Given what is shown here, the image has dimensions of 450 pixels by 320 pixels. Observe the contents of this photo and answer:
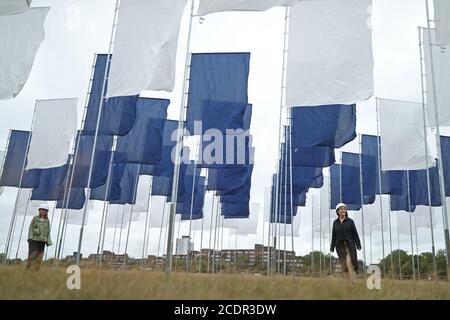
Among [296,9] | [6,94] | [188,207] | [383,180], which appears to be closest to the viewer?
[6,94]

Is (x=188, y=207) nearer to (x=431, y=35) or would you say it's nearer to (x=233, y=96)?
(x=233, y=96)

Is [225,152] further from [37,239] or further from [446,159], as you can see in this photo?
[446,159]

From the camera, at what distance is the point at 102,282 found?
6.77 m

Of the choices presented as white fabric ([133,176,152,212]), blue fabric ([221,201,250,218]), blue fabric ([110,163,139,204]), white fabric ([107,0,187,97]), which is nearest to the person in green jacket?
white fabric ([107,0,187,97])

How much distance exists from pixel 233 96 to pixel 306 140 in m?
2.66

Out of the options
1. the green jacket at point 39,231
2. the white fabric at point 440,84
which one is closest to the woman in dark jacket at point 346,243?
the white fabric at point 440,84

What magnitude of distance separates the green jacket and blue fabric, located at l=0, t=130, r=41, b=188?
9731mm

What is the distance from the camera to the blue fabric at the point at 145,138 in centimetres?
1580

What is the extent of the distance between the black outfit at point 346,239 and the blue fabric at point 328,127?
157 inches

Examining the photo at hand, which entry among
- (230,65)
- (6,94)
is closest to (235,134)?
(230,65)

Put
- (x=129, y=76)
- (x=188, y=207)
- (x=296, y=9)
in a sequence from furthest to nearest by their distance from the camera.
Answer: (x=188, y=207) < (x=296, y=9) < (x=129, y=76)

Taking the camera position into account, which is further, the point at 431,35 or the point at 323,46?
the point at 431,35

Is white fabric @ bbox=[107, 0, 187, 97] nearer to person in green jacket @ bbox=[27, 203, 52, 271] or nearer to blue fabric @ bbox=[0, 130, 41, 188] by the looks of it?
person in green jacket @ bbox=[27, 203, 52, 271]

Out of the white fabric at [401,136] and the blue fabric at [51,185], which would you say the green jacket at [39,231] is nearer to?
the blue fabric at [51,185]
